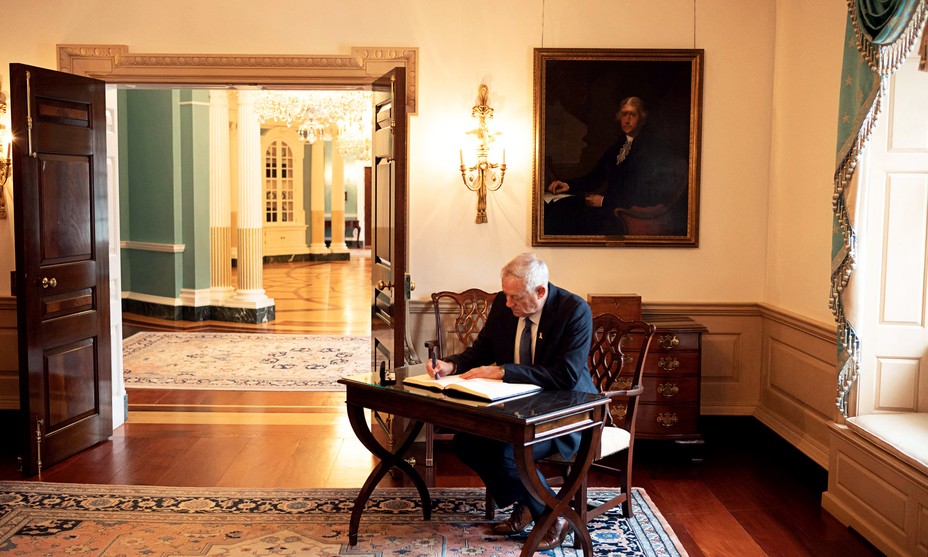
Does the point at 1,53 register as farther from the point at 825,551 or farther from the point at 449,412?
the point at 825,551

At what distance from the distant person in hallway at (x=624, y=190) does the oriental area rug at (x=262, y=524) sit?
6.89 feet

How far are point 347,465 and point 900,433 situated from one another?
320cm

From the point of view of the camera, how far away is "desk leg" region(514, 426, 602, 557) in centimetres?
356

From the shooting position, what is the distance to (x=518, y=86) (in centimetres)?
623

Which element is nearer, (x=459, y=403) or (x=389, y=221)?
(x=459, y=403)

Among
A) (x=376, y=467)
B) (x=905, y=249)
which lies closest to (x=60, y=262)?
(x=376, y=467)

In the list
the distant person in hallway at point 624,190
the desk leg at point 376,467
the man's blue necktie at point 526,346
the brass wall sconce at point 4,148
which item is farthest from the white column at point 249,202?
the man's blue necktie at point 526,346

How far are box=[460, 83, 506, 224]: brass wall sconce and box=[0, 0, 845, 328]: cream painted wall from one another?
76 millimetres

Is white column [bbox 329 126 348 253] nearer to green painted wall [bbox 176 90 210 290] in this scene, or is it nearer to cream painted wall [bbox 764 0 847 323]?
green painted wall [bbox 176 90 210 290]

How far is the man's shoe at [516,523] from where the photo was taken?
4.36m

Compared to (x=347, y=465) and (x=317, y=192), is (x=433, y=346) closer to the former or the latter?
(x=347, y=465)

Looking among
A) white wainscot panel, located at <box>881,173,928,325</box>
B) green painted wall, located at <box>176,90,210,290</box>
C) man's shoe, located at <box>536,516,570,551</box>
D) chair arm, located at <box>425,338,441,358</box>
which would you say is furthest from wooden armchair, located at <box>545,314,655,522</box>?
green painted wall, located at <box>176,90,210,290</box>

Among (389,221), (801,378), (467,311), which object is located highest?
(389,221)

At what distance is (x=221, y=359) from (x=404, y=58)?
4.29m
